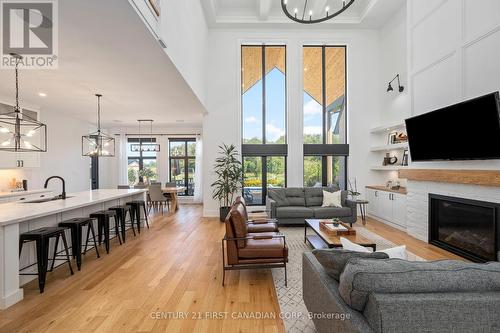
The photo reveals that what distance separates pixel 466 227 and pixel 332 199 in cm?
252

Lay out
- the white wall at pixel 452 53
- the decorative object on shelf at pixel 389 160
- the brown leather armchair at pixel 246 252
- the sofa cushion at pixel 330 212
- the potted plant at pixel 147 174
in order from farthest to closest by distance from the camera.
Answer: the potted plant at pixel 147 174
the decorative object on shelf at pixel 389 160
the sofa cushion at pixel 330 212
the white wall at pixel 452 53
the brown leather armchair at pixel 246 252

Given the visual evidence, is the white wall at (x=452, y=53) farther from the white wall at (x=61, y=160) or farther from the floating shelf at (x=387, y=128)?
the white wall at (x=61, y=160)

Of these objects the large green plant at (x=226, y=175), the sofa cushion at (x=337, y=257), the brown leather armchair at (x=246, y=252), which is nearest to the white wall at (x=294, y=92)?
the large green plant at (x=226, y=175)

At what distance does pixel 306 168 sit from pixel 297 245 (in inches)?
133

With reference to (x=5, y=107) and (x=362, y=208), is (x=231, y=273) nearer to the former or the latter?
(x=362, y=208)

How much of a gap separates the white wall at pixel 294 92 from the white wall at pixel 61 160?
169 inches

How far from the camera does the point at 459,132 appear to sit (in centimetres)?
373

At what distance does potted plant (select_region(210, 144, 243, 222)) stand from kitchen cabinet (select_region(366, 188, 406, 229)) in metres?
3.72

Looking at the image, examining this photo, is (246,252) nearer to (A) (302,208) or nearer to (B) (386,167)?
(A) (302,208)

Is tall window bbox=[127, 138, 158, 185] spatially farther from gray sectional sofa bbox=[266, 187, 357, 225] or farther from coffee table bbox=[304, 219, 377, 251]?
coffee table bbox=[304, 219, 377, 251]

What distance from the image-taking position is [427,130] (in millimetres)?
4340

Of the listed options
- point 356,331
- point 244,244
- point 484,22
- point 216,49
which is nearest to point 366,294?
point 356,331

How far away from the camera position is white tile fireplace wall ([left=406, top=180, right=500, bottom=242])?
3.68 m

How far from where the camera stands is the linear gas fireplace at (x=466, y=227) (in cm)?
346
